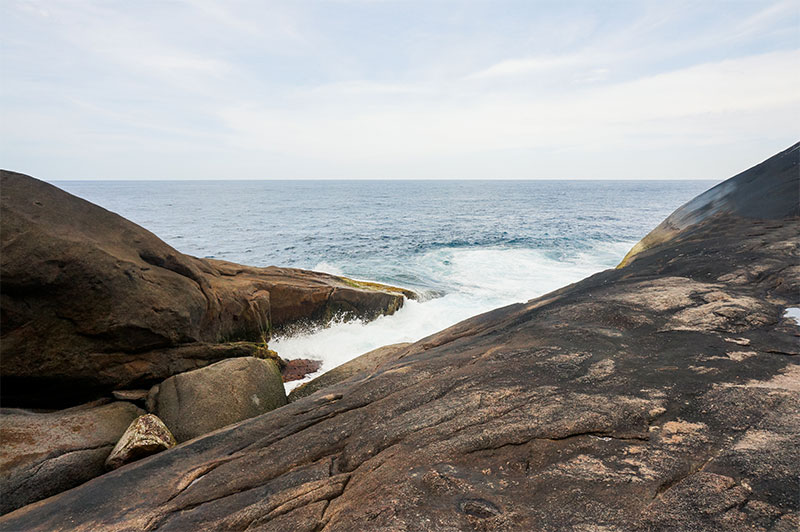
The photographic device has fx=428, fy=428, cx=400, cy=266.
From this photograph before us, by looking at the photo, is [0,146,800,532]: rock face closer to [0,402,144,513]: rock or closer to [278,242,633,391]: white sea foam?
[0,402,144,513]: rock

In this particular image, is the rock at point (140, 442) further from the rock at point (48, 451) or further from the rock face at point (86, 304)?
the rock face at point (86, 304)

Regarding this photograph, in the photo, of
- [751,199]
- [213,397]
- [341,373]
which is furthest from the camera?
[751,199]

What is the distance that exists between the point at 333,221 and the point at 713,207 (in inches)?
1562

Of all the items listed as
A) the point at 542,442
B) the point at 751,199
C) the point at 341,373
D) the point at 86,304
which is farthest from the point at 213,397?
the point at 751,199

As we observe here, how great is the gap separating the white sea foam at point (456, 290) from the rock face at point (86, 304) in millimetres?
3057

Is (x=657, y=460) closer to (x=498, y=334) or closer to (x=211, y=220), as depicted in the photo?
(x=498, y=334)

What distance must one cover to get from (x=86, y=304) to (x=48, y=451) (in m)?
2.27

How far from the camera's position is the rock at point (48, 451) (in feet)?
15.1

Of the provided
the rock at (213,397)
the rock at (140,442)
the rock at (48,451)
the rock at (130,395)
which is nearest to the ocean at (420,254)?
the rock at (213,397)

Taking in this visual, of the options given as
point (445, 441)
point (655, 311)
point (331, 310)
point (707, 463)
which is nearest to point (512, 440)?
point (445, 441)

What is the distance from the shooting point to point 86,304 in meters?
6.43

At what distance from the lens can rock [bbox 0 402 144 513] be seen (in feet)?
15.1

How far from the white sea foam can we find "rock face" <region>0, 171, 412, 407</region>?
3057mm

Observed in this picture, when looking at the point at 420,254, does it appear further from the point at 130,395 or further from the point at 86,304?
the point at 86,304
